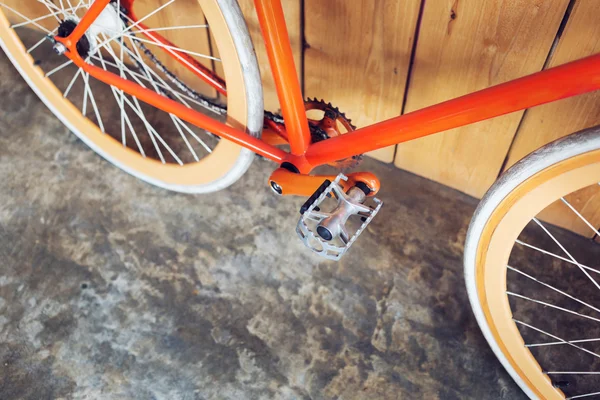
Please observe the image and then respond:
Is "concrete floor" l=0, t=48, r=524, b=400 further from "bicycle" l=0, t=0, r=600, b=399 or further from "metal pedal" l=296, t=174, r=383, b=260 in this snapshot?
"metal pedal" l=296, t=174, r=383, b=260

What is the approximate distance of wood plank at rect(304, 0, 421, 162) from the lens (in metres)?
1.05

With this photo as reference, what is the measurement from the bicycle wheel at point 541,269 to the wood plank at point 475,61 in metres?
0.19

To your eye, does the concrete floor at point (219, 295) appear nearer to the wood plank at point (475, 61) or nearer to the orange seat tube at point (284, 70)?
the wood plank at point (475, 61)

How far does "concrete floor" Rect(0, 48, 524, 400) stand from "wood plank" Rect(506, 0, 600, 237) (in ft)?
0.68

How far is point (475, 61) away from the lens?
103 centimetres

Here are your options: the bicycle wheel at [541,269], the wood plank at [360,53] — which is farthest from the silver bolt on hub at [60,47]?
the bicycle wheel at [541,269]

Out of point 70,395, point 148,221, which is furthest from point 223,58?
point 70,395

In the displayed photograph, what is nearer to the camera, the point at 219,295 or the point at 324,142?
the point at 324,142

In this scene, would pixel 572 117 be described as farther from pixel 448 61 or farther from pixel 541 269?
pixel 541 269

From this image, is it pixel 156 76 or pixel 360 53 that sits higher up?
pixel 360 53

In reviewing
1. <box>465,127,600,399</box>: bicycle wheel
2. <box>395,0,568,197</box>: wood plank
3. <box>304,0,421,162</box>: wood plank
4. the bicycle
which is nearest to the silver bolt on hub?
the bicycle

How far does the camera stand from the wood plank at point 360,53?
105cm

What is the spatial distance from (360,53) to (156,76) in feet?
1.42

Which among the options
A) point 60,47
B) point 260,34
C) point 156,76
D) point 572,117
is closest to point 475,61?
point 572,117
